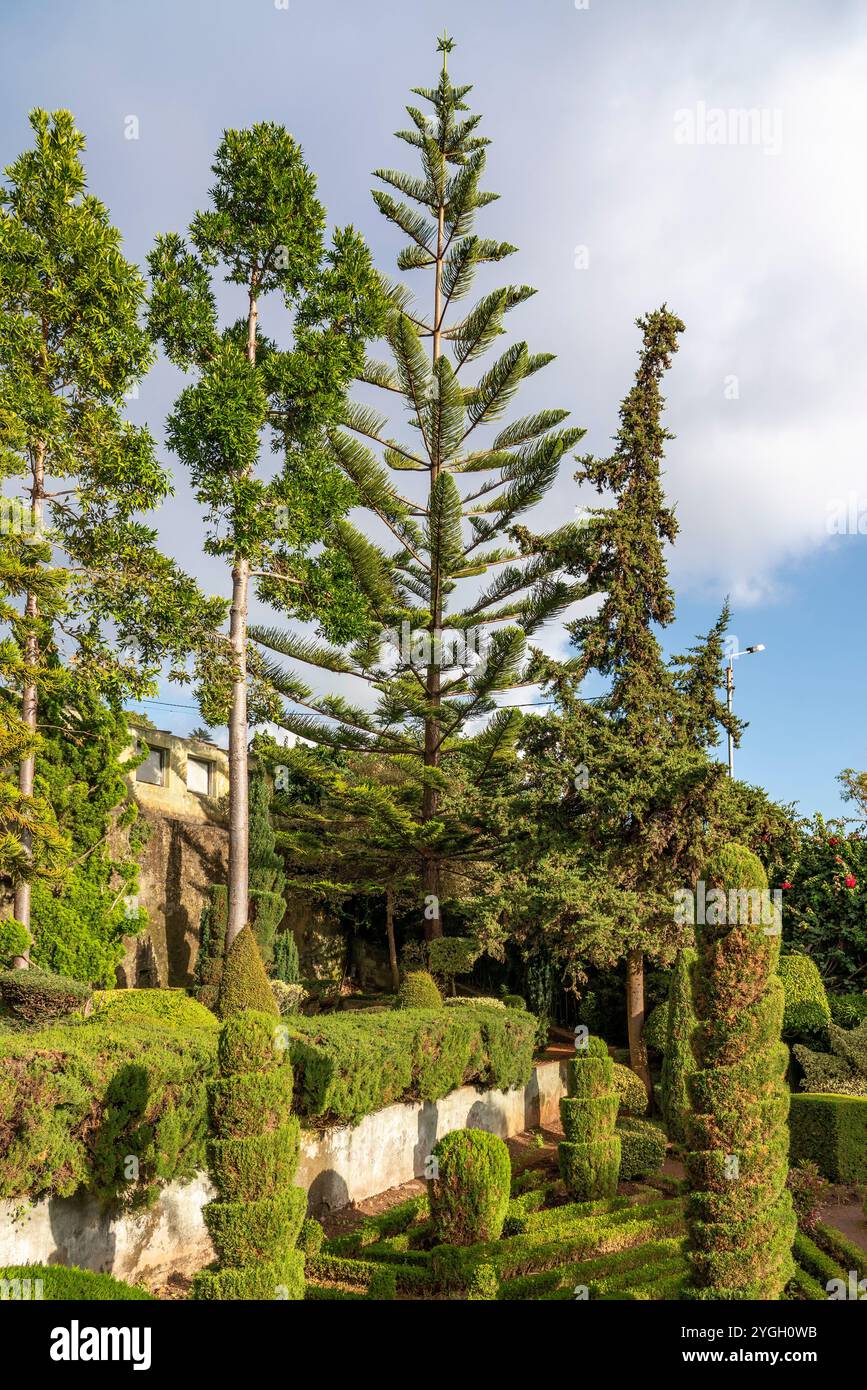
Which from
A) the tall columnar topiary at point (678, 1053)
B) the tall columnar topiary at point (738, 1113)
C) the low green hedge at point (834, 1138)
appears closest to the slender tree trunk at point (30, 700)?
the tall columnar topiary at point (738, 1113)

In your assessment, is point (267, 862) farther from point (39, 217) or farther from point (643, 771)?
point (39, 217)

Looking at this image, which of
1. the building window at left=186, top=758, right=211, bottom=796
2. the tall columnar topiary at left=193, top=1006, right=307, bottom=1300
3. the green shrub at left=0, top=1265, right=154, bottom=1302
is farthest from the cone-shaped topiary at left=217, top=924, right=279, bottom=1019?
the building window at left=186, top=758, right=211, bottom=796

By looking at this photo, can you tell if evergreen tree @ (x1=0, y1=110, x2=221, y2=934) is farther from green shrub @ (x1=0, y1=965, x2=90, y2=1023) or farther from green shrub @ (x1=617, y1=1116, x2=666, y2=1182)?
green shrub @ (x1=617, y1=1116, x2=666, y2=1182)

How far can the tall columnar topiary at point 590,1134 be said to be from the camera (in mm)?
9500

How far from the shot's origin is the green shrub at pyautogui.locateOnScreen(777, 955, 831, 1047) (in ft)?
43.7

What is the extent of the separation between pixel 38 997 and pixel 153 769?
708 centimetres

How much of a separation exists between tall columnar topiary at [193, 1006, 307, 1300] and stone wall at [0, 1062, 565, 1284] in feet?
4.25

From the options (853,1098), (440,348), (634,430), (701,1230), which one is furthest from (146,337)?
(853,1098)

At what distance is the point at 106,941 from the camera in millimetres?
11578

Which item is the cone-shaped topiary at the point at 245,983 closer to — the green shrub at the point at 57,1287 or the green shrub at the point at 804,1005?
the green shrub at the point at 57,1287

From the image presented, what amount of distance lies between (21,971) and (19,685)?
3.15 metres

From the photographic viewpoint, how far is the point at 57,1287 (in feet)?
15.0

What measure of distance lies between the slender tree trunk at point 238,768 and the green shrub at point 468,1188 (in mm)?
4926

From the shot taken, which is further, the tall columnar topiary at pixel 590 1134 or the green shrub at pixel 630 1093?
the green shrub at pixel 630 1093
